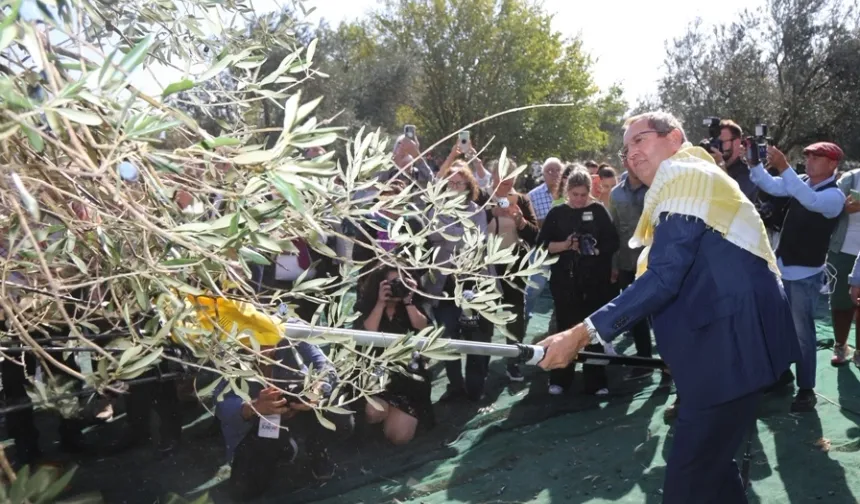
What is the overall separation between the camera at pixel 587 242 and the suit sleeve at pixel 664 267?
3.19 meters

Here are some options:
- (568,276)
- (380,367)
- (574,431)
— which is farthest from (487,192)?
(380,367)

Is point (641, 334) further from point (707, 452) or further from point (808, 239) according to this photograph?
point (707, 452)

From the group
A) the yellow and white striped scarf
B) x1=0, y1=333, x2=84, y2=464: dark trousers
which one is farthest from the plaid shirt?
the yellow and white striped scarf

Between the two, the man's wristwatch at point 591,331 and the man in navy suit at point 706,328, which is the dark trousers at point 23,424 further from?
the man in navy suit at point 706,328

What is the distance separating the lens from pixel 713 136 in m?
5.67

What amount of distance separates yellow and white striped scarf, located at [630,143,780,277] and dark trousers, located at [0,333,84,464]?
3.90m

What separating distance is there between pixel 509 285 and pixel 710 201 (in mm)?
2345

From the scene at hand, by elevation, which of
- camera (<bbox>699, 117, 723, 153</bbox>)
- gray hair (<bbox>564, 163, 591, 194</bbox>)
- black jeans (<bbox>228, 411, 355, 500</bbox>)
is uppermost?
camera (<bbox>699, 117, 723, 153</bbox>)

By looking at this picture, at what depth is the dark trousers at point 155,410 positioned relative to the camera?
18.0 feet

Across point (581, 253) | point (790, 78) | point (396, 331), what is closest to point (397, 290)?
point (396, 331)

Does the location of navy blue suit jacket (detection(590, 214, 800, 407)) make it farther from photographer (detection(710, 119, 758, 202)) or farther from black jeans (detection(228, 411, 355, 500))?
photographer (detection(710, 119, 758, 202))

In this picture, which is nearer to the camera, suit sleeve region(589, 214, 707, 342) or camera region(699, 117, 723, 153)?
suit sleeve region(589, 214, 707, 342)

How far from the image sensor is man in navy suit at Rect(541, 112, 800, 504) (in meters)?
2.98

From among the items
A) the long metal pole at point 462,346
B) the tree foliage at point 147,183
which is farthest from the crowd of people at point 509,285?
the tree foliage at point 147,183
